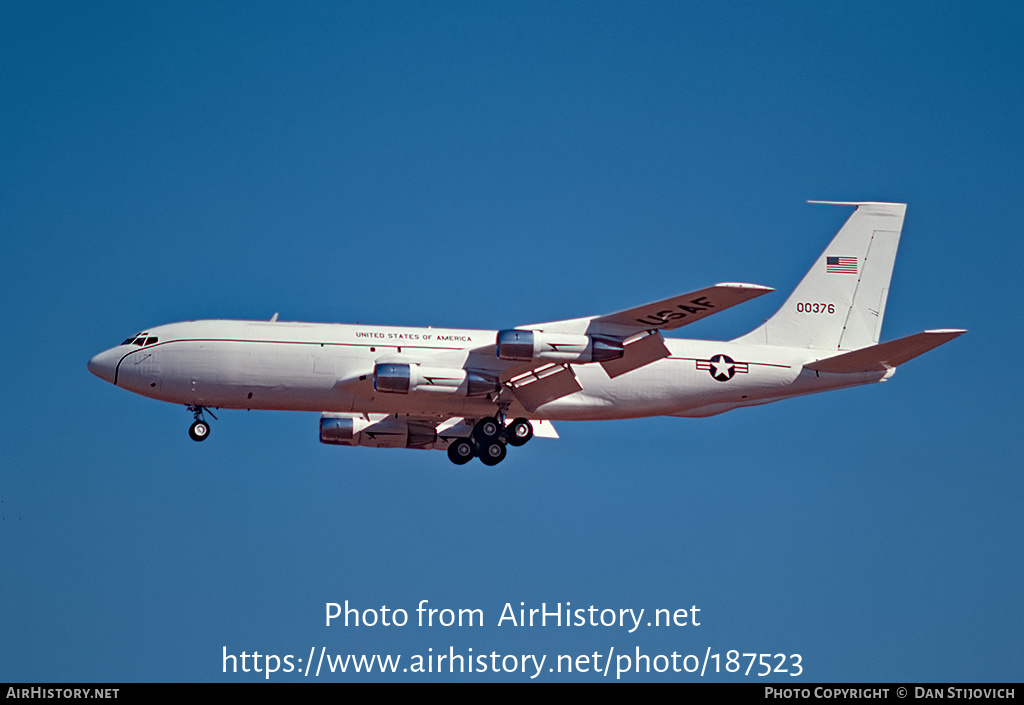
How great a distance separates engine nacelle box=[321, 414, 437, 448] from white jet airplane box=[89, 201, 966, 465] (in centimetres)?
212

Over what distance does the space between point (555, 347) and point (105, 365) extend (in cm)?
1308

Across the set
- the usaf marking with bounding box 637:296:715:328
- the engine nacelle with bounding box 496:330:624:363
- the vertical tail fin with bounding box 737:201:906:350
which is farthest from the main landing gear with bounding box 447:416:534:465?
the vertical tail fin with bounding box 737:201:906:350

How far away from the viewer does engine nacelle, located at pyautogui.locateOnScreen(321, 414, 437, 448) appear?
51.1m

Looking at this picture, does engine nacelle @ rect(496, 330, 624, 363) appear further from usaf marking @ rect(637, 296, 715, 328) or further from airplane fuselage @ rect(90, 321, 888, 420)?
airplane fuselage @ rect(90, 321, 888, 420)

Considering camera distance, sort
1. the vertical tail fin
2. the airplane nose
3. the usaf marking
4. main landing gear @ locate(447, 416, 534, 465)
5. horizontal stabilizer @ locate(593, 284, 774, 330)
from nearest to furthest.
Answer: horizontal stabilizer @ locate(593, 284, 774, 330) → the usaf marking → the airplane nose → main landing gear @ locate(447, 416, 534, 465) → the vertical tail fin

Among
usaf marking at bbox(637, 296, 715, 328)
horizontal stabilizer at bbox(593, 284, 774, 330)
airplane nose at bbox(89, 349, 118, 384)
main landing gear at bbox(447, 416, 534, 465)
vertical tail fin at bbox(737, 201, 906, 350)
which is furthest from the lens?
vertical tail fin at bbox(737, 201, 906, 350)

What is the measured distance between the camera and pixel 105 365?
4516 cm

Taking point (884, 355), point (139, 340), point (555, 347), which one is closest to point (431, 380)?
point (555, 347)

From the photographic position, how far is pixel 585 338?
144 ft

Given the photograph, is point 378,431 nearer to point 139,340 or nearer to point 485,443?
point 485,443

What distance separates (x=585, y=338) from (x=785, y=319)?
823 centimetres

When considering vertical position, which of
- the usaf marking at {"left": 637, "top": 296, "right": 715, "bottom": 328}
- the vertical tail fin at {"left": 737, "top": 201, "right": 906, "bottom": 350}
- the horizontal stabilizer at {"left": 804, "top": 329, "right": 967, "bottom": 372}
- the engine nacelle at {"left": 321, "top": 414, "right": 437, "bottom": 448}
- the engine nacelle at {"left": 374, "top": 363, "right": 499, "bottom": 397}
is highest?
the vertical tail fin at {"left": 737, "top": 201, "right": 906, "bottom": 350}
